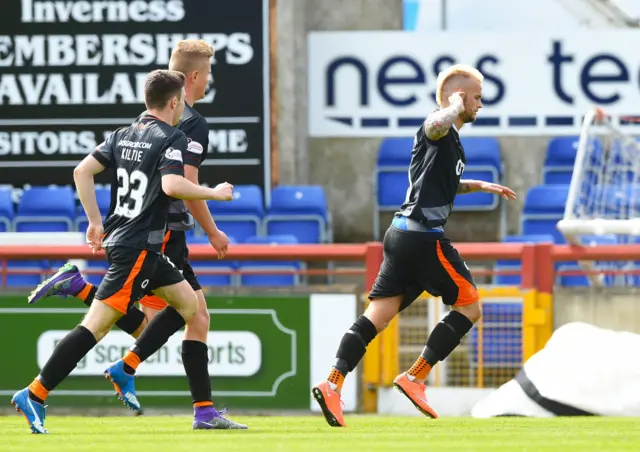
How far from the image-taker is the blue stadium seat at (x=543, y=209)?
45.2 feet

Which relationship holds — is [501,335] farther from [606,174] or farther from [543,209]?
[543,209]

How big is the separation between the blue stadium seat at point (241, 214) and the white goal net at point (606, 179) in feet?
10.6

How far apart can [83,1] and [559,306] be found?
7.04 metres

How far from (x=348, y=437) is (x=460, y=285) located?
130 centimetres

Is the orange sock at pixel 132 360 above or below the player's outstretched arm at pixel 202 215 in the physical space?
below

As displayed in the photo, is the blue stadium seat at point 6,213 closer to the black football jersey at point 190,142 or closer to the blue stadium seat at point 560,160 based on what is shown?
the blue stadium seat at point 560,160

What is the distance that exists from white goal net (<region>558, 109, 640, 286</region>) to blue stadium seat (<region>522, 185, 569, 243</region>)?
0.36m

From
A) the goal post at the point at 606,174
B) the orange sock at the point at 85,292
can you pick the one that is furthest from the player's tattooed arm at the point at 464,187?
the goal post at the point at 606,174

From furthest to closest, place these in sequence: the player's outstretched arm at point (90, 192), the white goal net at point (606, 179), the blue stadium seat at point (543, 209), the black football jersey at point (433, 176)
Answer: the blue stadium seat at point (543, 209)
the white goal net at point (606, 179)
the black football jersey at point (433, 176)
the player's outstretched arm at point (90, 192)

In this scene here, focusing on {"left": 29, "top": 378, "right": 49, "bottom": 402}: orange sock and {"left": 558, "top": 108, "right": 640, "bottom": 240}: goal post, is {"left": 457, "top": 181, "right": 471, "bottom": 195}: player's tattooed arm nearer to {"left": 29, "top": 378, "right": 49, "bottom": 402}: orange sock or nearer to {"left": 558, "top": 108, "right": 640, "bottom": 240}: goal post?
{"left": 29, "top": 378, "right": 49, "bottom": 402}: orange sock

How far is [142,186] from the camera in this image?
21.2 feet

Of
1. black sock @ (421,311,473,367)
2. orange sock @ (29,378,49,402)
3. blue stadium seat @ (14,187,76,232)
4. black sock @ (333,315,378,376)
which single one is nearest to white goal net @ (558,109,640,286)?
black sock @ (421,311,473,367)

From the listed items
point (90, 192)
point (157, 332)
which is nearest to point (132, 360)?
point (157, 332)

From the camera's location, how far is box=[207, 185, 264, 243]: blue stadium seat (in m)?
13.8
